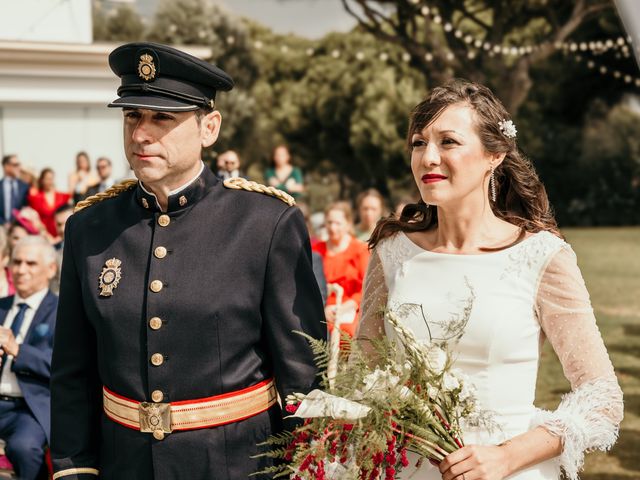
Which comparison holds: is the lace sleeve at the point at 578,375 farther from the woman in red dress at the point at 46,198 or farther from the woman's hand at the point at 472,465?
the woman in red dress at the point at 46,198

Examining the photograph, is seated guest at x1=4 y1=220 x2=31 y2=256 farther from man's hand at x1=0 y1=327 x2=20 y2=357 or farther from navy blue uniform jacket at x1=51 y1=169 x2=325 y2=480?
navy blue uniform jacket at x1=51 y1=169 x2=325 y2=480

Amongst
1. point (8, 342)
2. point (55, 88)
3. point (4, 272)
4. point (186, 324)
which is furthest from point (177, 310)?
point (55, 88)

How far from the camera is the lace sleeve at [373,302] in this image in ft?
9.78

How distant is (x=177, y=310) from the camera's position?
2.68 m

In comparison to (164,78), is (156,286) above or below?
below

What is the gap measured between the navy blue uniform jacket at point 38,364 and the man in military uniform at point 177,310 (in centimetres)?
214

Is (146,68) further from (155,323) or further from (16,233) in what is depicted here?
(16,233)

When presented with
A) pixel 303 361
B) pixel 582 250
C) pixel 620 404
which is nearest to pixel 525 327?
pixel 620 404

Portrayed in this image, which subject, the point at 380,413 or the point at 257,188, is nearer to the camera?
the point at 380,413

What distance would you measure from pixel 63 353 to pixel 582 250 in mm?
22528

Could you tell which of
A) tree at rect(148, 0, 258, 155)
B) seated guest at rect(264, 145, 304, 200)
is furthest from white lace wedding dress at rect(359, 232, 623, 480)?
tree at rect(148, 0, 258, 155)

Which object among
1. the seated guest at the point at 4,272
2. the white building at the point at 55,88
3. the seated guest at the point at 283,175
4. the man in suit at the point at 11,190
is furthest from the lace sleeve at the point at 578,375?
the white building at the point at 55,88

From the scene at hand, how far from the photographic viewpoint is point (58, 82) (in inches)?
577

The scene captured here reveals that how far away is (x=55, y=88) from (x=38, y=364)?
10681mm
